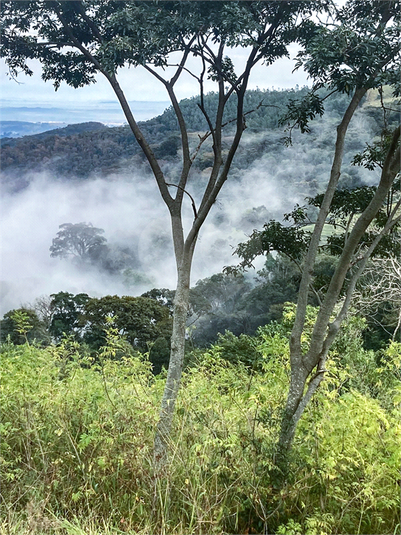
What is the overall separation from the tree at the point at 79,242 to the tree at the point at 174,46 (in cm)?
684

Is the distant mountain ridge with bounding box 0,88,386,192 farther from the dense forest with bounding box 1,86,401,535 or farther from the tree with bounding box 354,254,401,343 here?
the dense forest with bounding box 1,86,401,535

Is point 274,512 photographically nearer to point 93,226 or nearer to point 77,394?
point 77,394

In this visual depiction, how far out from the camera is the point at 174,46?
306cm

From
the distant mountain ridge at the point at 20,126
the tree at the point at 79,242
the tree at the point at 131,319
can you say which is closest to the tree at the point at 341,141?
the distant mountain ridge at the point at 20,126

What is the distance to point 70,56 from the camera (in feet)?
11.9

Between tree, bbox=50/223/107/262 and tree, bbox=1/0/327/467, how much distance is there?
22.4ft

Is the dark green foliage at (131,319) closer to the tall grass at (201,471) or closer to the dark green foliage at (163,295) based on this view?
the dark green foliage at (163,295)

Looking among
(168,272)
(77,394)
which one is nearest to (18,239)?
(168,272)

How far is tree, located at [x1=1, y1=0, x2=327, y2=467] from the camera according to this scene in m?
2.88

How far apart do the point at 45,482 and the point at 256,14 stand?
8.54 feet

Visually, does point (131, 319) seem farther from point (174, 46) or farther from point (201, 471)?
point (201, 471)

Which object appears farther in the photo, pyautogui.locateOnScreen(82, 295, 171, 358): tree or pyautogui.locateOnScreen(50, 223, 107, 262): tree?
pyautogui.locateOnScreen(50, 223, 107, 262): tree

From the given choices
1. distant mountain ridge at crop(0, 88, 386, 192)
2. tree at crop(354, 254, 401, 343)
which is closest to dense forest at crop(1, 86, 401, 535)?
tree at crop(354, 254, 401, 343)

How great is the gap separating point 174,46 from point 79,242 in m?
7.68
